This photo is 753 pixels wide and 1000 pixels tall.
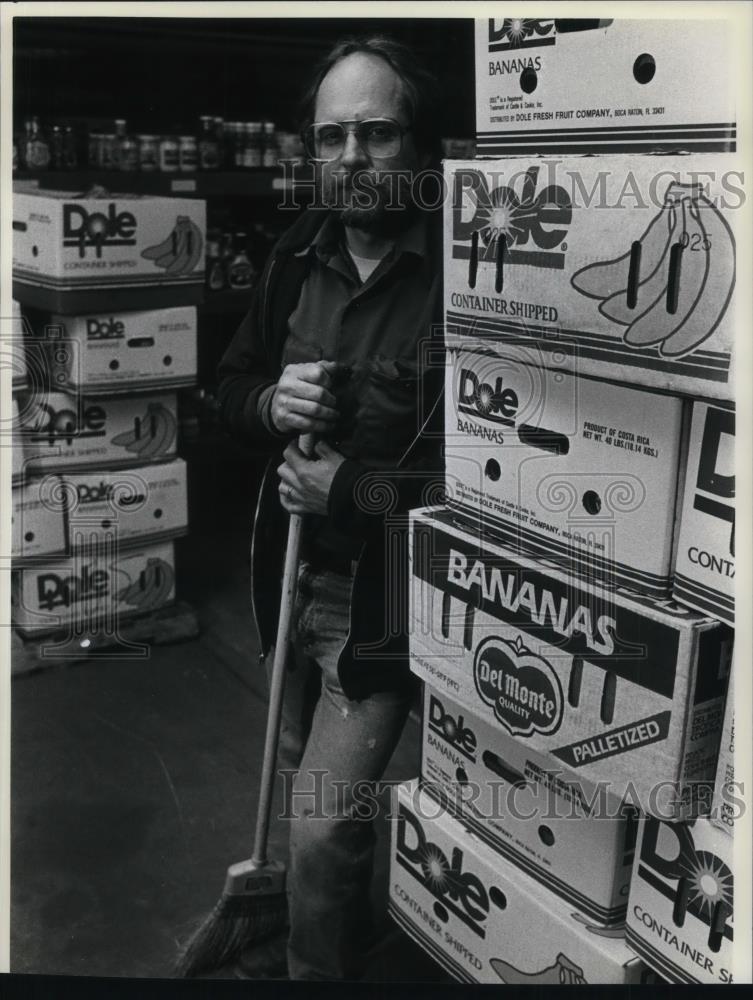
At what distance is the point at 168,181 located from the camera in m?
2.63

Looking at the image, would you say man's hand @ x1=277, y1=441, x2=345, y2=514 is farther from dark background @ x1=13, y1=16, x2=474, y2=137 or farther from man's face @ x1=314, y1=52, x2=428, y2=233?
dark background @ x1=13, y1=16, x2=474, y2=137

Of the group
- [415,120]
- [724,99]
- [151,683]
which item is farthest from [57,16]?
[151,683]

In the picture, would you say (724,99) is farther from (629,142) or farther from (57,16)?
(57,16)

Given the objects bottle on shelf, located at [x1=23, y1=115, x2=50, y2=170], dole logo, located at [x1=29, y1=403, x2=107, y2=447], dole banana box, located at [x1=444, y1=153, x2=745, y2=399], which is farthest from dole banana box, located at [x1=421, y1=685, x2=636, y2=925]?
bottle on shelf, located at [x1=23, y1=115, x2=50, y2=170]

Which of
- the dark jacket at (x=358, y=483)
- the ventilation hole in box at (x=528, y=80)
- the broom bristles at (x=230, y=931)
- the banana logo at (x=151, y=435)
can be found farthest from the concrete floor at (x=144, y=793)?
the ventilation hole in box at (x=528, y=80)

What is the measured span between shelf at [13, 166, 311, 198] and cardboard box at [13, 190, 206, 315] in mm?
97

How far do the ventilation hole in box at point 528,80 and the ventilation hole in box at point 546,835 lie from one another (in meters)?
Result: 1.04

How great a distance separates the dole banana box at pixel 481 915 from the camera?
1.48m

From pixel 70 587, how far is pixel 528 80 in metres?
1.60

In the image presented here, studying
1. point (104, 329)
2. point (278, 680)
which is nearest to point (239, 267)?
point (104, 329)

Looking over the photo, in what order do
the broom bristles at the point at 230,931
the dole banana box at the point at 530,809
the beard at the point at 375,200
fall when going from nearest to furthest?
the dole banana box at the point at 530,809 < the beard at the point at 375,200 < the broom bristles at the point at 230,931

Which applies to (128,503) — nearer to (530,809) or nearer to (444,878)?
(444,878)

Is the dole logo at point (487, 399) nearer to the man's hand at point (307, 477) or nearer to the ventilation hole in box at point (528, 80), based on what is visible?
the man's hand at point (307, 477)

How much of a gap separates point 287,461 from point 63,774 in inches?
31.9
